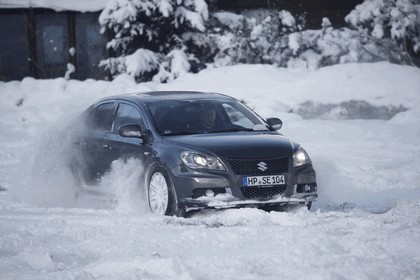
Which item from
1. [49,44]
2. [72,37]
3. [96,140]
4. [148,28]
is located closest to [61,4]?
[72,37]

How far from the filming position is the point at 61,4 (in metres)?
24.3

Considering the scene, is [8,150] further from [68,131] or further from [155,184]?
[155,184]

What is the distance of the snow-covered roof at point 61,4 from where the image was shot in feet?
78.9

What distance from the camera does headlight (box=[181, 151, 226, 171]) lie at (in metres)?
9.02

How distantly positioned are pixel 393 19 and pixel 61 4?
9.30 meters

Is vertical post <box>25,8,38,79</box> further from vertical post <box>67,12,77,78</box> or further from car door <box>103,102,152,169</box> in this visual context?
car door <box>103,102,152,169</box>

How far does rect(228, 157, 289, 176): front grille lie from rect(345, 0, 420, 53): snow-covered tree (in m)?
13.7

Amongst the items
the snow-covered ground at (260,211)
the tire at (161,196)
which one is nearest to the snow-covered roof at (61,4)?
the snow-covered ground at (260,211)

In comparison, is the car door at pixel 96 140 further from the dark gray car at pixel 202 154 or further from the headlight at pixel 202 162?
the headlight at pixel 202 162

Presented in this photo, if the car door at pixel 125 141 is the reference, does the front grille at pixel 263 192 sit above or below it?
below

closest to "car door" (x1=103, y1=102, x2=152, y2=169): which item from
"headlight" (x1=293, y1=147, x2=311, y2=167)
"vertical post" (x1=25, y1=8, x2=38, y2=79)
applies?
"headlight" (x1=293, y1=147, x2=311, y2=167)

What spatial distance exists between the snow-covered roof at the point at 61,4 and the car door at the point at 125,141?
1373cm

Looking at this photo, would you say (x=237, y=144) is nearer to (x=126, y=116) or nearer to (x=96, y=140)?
(x=126, y=116)

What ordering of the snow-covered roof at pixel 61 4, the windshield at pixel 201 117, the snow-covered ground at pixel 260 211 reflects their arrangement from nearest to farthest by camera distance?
the snow-covered ground at pixel 260 211
the windshield at pixel 201 117
the snow-covered roof at pixel 61 4
